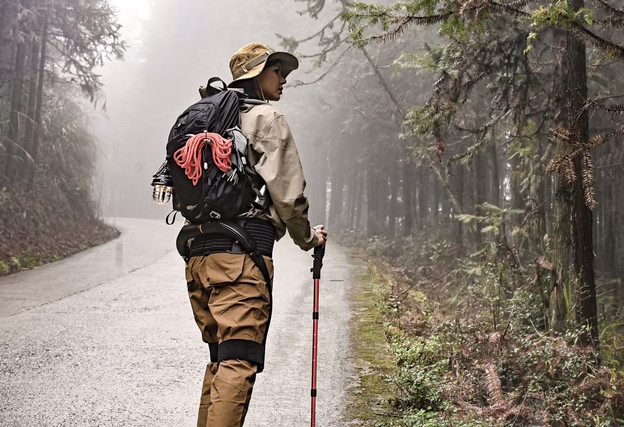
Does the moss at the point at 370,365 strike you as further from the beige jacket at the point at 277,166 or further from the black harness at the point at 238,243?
the beige jacket at the point at 277,166

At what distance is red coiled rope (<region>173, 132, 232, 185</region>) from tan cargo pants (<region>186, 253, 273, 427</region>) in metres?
0.50

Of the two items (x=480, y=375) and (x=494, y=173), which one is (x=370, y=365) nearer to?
(x=480, y=375)

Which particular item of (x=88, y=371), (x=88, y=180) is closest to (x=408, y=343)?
(x=88, y=371)

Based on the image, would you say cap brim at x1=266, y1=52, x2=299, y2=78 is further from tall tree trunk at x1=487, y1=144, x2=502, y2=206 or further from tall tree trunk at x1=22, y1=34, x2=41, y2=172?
tall tree trunk at x1=22, y1=34, x2=41, y2=172

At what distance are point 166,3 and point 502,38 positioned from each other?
4995 centimetres

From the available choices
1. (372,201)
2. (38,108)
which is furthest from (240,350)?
(372,201)

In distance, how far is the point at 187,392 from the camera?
539cm

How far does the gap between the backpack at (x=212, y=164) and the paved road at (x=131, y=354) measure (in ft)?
6.34

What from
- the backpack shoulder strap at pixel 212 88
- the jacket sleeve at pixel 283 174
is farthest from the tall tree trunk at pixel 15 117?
the jacket sleeve at pixel 283 174

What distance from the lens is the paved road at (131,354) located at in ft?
16.0

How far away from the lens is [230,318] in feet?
11.4

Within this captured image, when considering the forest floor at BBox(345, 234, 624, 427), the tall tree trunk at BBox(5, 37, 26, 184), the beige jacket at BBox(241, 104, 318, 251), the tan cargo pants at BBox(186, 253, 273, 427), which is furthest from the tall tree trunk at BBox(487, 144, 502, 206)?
the tall tree trunk at BBox(5, 37, 26, 184)

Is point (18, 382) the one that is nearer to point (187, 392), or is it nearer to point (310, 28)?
point (187, 392)

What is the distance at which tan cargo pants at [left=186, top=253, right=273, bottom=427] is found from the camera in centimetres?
334
